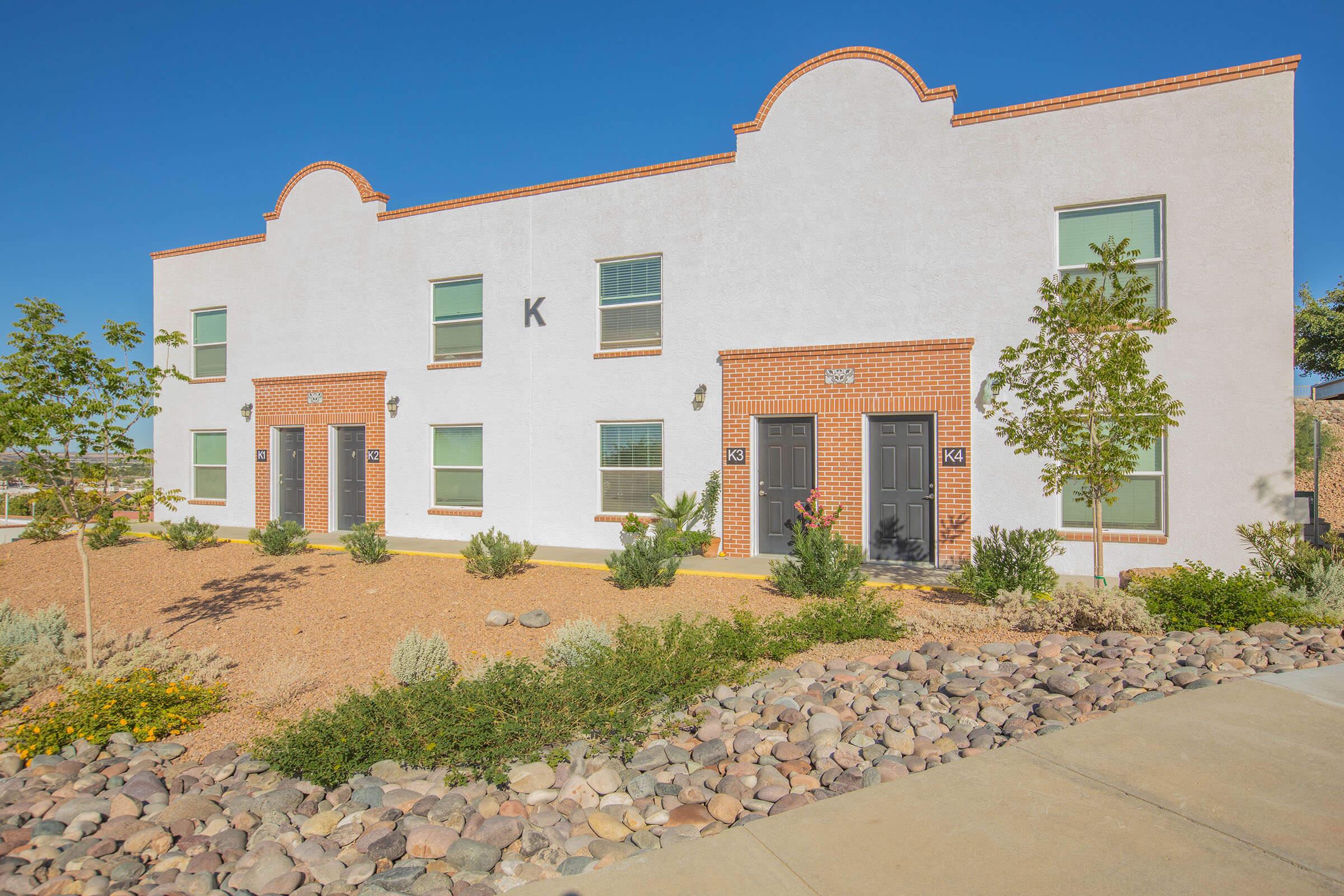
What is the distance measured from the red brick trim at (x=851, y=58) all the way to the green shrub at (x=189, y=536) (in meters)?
11.1

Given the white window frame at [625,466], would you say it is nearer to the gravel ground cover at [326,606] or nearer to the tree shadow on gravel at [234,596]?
the gravel ground cover at [326,606]

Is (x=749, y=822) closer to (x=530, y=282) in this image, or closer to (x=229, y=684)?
(x=229, y=684)

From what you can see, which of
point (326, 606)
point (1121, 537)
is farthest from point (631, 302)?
point (1121, 537)

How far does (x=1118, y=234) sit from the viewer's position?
10.3 meters

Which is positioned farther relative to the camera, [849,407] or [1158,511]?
[849,407]

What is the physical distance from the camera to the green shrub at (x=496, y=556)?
1002 centimetres

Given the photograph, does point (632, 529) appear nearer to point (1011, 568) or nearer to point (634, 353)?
point (634, 353)

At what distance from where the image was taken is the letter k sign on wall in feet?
45.0

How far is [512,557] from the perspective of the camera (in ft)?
33.6

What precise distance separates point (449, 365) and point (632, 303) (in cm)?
388

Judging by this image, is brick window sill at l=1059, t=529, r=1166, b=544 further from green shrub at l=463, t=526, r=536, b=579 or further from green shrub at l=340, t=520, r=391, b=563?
green shrub at l=340, t=520, r=391, b=563

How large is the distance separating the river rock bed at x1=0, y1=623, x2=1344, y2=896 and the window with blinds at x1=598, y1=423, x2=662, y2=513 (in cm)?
750

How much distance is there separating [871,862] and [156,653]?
6064 millimetres

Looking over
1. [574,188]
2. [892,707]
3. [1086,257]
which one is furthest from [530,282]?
[892,707]
